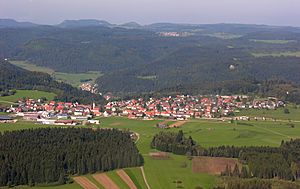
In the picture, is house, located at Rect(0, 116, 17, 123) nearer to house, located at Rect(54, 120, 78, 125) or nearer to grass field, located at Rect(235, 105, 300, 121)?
house, located at Rect(54, 120, 78, 125)

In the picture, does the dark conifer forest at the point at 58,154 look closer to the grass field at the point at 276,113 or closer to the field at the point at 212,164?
the field at the point at 212,164

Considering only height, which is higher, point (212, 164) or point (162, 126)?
point (212, 164)

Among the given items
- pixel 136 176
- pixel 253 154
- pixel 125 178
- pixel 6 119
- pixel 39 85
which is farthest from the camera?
pixel 39 85

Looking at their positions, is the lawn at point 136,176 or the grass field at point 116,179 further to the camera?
the lawn at point 136,176

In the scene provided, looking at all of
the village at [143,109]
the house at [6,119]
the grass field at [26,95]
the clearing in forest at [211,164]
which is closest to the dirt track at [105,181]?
the clearing in forest at [211,164]

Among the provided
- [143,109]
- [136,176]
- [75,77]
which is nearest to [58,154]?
[136,176]

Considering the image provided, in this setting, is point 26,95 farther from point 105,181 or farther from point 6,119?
point 105,181
